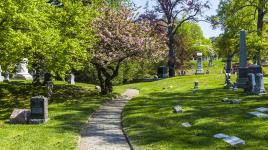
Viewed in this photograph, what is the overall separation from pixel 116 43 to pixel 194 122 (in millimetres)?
16032

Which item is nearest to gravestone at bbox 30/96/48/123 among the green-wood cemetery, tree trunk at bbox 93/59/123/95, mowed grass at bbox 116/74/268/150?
the green-wood cemetery

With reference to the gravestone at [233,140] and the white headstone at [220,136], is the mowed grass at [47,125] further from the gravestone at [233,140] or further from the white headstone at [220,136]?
the gravestone at [233,140]

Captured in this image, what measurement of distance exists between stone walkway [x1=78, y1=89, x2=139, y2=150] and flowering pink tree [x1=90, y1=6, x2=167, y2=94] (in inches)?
362

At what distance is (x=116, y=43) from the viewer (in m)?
31.4

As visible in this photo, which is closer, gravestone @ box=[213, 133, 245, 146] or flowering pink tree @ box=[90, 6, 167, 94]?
gravestone @ box=[213, 133, 245, 146]

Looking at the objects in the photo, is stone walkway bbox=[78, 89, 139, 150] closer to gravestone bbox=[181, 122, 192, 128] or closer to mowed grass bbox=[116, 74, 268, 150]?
mowed grass bbox=[116, 74, 268, 150]

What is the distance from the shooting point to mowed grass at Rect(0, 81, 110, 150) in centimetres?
1368

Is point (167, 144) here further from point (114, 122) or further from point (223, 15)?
point (223, 15)

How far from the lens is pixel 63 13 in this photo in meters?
24.4

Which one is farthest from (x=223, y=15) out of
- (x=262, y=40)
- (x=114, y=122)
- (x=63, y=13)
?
(x=114, y=122)

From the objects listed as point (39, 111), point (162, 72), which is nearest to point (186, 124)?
point (39, 111)

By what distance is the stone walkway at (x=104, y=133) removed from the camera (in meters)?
13.5

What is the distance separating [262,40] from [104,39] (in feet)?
63.5

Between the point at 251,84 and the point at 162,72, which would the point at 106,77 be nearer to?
the point at 251,84
